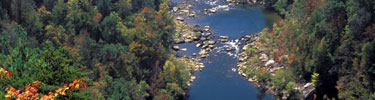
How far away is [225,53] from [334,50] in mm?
19814

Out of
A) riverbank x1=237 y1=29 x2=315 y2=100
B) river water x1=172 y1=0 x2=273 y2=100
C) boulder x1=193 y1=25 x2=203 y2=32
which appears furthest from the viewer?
boulder x1=193 y1=25 x2=203 y2=32

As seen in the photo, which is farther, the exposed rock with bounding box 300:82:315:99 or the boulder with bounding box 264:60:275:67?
the boulder with bounding box 264:60:275:67

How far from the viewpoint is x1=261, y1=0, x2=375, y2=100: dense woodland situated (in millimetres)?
43188

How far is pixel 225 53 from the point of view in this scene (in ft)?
210

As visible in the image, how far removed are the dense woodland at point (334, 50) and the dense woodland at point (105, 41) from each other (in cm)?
1616

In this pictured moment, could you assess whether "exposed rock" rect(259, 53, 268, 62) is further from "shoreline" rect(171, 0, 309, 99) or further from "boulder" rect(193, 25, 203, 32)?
"boulder" rect(193, 25, 203, 32)

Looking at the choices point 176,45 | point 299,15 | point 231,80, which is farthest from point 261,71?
A: point 176,45

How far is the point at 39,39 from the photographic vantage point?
168 feet

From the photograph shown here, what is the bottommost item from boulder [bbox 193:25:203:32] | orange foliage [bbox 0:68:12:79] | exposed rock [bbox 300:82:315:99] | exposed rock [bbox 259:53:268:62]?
exposed rock [bbox 300:82:315:99]

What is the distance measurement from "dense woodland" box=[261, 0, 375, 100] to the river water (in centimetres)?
551

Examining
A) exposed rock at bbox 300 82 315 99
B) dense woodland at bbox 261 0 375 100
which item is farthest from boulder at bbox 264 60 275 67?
exposed rock at bbox 300 82 315 99

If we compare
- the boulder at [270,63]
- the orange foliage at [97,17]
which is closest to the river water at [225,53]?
the boulder at [270,63]

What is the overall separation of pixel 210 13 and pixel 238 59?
71.5 feet

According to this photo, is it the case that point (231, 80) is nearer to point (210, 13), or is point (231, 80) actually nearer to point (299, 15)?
point (299, 15)
